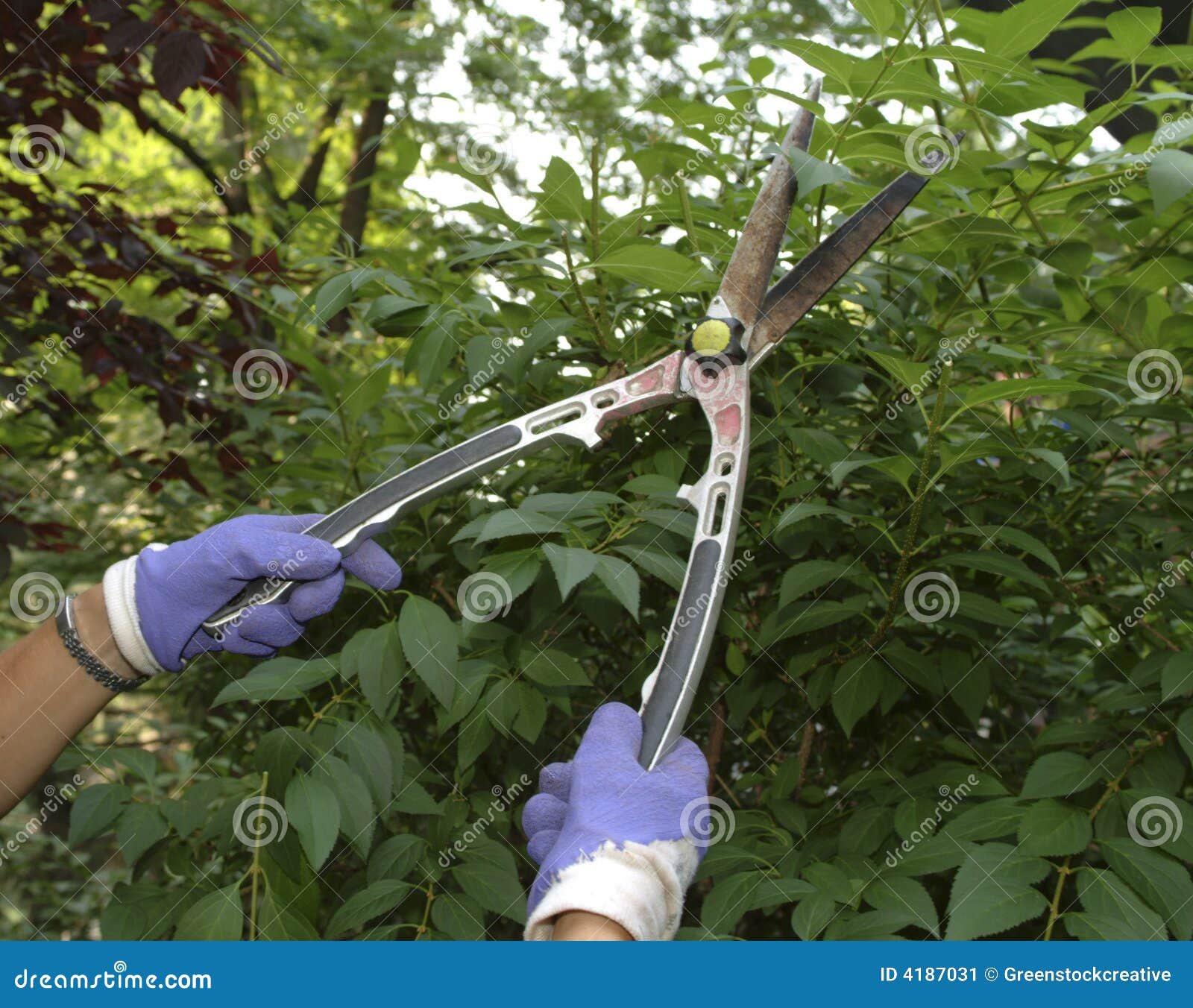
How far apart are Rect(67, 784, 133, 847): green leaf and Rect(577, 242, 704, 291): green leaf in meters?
1.23

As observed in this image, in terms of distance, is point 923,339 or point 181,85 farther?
point 181,85

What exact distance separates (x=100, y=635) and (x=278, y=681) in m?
0.36

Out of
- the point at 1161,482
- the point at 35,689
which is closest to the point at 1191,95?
the point at 1161,482

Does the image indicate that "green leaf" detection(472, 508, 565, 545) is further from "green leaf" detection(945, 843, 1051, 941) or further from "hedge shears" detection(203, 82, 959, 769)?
"green leaf" detection(945, 843, 1051, 941)

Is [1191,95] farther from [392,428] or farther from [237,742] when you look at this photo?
[237,742]

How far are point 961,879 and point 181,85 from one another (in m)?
2.66

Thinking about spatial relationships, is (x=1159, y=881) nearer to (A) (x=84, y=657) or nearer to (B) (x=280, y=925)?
(B) (x=280, y=925)

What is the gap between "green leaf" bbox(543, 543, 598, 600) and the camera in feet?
4.30

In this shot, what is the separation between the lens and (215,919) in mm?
1469

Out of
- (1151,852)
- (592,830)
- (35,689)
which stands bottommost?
(1151,852)

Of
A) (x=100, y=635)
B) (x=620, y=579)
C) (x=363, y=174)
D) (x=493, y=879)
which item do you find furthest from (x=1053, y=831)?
(x=363, y=174)

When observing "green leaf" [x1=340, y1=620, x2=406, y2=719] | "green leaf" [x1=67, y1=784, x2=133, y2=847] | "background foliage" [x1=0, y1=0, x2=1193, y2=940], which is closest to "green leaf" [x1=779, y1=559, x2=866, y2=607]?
"background foliage" [x1=0, y1=0, x2=1193, y2=940]

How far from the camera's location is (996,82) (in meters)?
1.57

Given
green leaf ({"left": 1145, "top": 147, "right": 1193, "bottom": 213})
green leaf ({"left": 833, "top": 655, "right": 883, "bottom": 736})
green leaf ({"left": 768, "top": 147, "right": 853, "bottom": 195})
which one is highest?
green leaf ({"left": 768, "top": 147, "right": 853, "bottom": 195})
